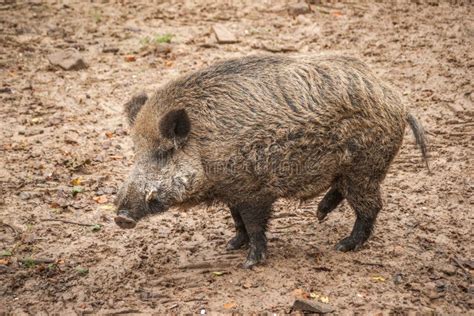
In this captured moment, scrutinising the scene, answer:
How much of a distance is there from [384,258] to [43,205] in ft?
11.4

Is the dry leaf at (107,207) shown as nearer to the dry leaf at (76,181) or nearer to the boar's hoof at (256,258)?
the dry leaf at (76,181)

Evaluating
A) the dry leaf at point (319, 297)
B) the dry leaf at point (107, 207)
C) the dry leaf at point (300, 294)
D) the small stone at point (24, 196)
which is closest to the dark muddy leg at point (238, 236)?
the dry leaf at point (300, 294)

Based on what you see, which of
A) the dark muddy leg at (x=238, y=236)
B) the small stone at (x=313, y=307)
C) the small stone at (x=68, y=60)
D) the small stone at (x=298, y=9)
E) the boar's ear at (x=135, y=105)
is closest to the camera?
the small stone at (x=313, y=307)

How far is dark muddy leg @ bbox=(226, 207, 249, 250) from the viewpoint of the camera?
598 centimetres

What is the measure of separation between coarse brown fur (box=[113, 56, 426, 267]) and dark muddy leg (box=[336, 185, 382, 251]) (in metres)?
0.10

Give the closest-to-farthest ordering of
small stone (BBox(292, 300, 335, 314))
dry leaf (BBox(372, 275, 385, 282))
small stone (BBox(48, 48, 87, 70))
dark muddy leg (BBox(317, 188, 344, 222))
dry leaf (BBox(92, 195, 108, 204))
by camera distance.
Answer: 1. small stone (BBox(292, 300, 335, 314))
2. dry leaf (BBox(372, 275, 385, 282))
3. dark muddy leg (BBox(317, 188, 344, 222))
4. dry leaf (BBox(92, 195, 108, 204))
5. small stone (BBox(48, 48, 87, 70))

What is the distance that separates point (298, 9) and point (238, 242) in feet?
18.8

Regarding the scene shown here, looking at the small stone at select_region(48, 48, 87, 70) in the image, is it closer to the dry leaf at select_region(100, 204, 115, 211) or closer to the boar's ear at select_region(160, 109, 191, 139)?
the dry leaf at select_region(100, 204, 115, 211)

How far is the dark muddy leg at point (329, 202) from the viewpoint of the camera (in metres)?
6.10

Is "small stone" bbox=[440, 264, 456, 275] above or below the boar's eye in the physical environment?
below

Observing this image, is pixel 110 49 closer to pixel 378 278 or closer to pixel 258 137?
pixel 258 137

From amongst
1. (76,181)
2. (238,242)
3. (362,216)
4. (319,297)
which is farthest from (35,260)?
(362,216)

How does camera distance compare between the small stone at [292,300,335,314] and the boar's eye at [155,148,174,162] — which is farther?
the boar's eye at [155,148,174,162]

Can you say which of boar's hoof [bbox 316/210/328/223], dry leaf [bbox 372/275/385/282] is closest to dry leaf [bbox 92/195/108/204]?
boar's hoof [bbox 316/210/328/223]
